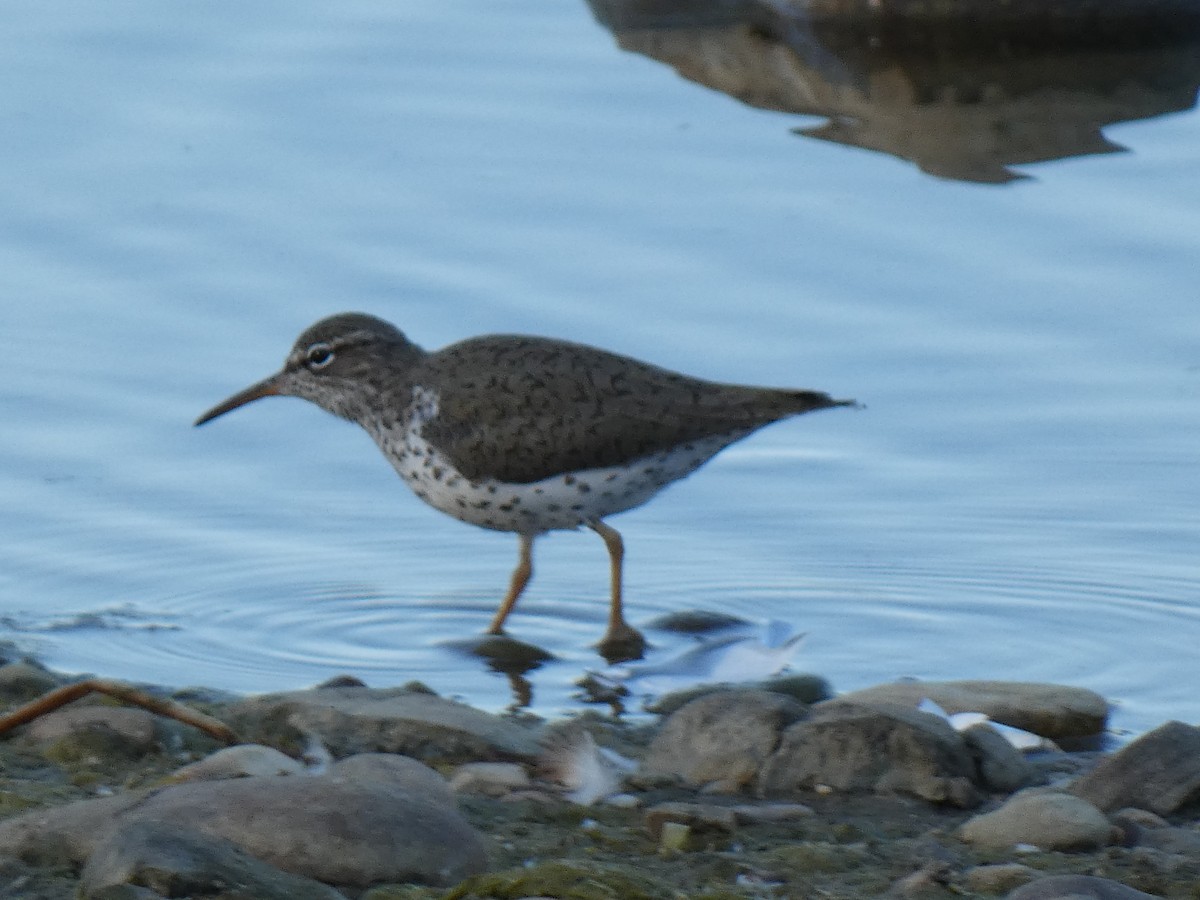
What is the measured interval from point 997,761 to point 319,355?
3.77 metres

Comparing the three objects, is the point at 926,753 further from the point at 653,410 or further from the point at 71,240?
the point at 71,240

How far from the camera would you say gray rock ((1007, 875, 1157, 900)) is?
14.9 feet

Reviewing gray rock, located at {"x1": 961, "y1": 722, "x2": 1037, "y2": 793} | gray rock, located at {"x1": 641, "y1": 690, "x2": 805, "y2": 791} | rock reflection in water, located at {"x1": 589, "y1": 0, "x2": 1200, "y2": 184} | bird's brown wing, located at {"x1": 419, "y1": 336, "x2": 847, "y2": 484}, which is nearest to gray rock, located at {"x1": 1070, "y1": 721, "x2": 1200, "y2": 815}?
gray rock, located at {"x1": 961, "y1": 722, "x2": 1037, "y2": 793}

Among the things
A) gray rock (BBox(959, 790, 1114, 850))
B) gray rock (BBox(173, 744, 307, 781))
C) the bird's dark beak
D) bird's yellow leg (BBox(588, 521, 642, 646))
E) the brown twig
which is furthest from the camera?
the bird's dark beak

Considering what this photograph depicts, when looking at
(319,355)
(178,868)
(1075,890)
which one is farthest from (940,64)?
(178,868)

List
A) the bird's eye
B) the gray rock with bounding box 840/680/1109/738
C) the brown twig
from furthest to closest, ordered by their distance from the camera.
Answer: the bird's eye
the gray rock with bounding box 840/680/1109/738
the brown twig

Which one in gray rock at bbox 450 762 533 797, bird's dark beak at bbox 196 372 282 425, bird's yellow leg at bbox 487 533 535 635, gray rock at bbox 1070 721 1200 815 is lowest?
gray rock at bbox 450 762 533 797

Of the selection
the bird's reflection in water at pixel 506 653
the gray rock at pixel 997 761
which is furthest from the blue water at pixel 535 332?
the gray rock at pixel 997 761

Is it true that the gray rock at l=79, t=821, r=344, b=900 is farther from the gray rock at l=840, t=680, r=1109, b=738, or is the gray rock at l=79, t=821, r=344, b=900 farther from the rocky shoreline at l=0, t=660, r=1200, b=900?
the gray rock at l=840, t=680, r=1109, b=738

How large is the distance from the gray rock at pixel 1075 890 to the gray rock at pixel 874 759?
A: 3.31ft

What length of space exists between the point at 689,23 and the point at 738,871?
32.6 ft

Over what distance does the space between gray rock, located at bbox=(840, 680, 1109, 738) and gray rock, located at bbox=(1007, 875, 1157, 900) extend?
1.90 m

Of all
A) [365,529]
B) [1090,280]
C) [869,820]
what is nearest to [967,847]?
[869,820]

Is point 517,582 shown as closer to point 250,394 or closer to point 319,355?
point 319,355
